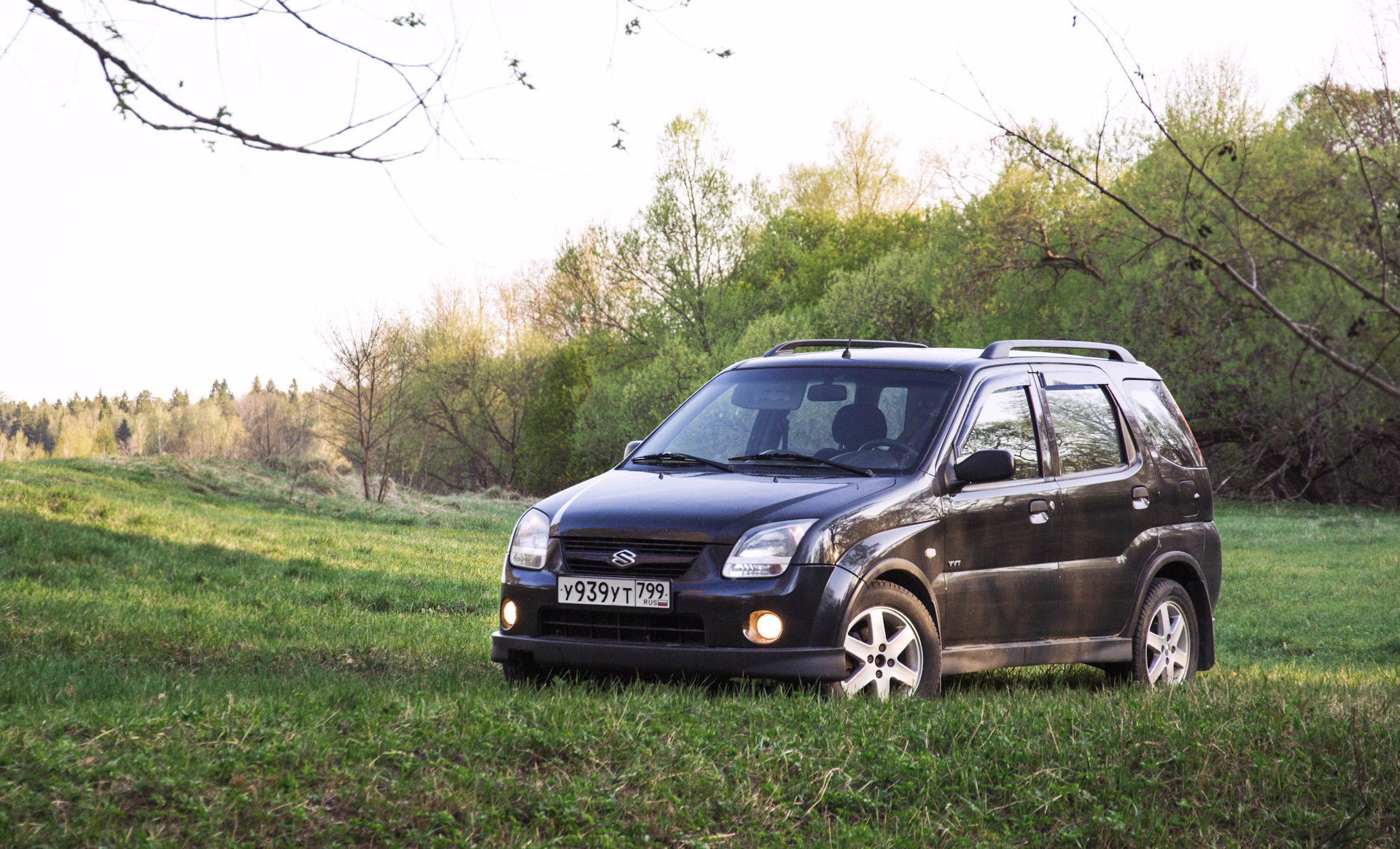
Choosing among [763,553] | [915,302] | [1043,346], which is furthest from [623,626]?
[915,302]

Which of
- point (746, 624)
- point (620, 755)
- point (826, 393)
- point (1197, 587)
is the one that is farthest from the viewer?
point (1197, 587)

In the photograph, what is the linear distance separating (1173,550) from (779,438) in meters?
2.68

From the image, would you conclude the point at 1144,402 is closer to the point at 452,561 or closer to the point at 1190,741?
the point at 1190,741

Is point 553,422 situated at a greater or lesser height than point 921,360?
greater

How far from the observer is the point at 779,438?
7.05 metres

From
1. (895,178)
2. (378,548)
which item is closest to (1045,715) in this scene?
(378,548)

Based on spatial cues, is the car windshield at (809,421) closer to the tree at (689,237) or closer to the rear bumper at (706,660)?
the rear bumper at (706,660)

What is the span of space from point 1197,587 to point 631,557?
13.7 ft

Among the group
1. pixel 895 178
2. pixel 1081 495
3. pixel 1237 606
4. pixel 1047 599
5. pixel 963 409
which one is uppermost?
pixel 895 178

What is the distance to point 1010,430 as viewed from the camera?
7.05 metres

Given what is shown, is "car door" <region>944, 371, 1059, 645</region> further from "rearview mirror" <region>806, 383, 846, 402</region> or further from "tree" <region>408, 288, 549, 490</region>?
"tree" <region>408, 288, 549, 490</region>

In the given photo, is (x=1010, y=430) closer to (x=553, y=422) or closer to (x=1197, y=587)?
(x=1197, y=587)

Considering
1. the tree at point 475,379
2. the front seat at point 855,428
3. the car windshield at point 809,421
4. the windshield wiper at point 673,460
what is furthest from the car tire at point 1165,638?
the tree at point 475,379

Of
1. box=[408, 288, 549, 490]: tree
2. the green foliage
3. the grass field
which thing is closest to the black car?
the grass field
